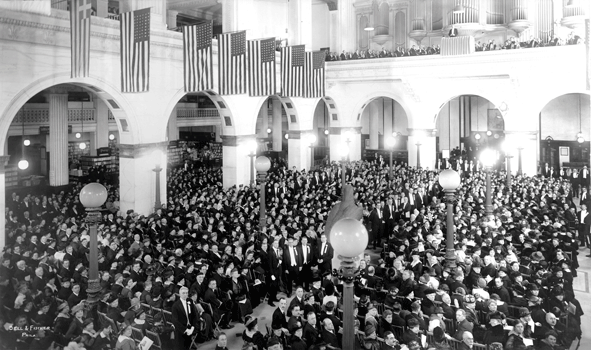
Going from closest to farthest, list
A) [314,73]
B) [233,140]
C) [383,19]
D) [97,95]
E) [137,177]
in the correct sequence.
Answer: [97,95]
[137,177]
[233,140]
[314,73]
[383,19]

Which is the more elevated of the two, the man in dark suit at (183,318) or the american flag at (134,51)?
the american flag at (134,51)

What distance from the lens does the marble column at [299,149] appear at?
31.1m

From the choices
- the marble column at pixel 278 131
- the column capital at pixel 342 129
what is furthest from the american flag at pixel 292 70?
the marble column at pixel 278 131

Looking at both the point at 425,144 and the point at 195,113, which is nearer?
the point at 425,144

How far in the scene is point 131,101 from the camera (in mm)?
20656

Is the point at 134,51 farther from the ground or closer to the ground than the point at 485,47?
closer to the ground

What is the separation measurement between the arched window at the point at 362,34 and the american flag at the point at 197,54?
17.9m

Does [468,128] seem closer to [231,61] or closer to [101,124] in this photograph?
[231,61]

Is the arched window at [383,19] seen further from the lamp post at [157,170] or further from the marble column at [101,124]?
the lamp post at [157,170]

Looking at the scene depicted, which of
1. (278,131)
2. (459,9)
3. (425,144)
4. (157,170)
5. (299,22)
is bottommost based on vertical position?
(157,170)

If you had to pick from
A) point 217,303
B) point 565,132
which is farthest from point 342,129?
point 217,303

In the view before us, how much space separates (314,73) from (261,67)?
4.84 metres

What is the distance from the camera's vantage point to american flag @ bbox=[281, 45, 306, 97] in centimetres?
2491

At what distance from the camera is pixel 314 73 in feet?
86.7
